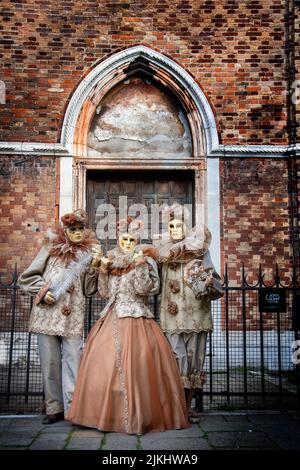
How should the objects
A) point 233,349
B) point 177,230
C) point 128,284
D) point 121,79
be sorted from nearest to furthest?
point 128,284
point 177,230
point 233,349
point 121,79

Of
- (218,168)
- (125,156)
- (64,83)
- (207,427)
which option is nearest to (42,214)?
(125,156)

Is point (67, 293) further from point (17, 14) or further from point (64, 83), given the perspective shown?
point (17, 14)

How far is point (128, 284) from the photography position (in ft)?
13.5

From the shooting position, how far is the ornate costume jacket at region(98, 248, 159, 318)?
4.01 metres

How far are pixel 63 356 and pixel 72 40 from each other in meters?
5.72

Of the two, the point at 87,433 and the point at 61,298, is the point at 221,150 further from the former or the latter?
the point at 87,433

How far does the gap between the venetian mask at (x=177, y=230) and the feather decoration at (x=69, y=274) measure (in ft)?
2.57

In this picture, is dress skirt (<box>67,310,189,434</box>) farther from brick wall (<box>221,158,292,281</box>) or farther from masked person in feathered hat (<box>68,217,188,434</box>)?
brick wall (<box>221,158,292,281</box>)

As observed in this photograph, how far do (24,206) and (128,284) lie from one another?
410cm

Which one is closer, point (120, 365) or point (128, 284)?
point (120, 365)

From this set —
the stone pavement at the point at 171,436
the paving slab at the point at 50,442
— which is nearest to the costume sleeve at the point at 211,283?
the stone pavement at the point at 171,436

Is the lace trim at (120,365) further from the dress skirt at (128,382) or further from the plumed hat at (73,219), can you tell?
the plumed hat at (73,219)

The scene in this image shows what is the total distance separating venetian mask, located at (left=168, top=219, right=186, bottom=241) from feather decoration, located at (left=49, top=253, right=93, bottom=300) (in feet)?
2.57

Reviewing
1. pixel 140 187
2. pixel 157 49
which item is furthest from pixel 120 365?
pixel 157 49
